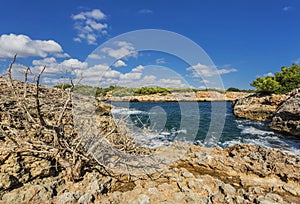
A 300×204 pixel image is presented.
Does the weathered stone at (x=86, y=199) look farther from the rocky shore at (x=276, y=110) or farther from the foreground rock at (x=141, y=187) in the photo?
the rocky shore at (x=276, y=110)

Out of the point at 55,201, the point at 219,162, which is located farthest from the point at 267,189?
the point at 55,201

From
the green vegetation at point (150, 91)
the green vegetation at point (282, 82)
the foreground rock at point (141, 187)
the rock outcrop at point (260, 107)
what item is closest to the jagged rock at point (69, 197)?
the foreground rock at point (141, 187)

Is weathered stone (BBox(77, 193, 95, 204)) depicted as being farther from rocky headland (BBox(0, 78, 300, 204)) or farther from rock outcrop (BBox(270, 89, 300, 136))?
rock outcrop (BBox(270, 89, 300, 136))

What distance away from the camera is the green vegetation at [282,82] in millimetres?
25264

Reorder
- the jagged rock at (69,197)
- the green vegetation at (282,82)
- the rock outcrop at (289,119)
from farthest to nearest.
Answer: the green vegetation at (282,82)
the rock outcrop at (289,119)
the jagged rock at (69,197)

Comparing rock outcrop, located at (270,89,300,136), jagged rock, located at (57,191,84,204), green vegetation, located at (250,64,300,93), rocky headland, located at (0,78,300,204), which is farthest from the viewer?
green vegetation, located at (250,64,300,93)

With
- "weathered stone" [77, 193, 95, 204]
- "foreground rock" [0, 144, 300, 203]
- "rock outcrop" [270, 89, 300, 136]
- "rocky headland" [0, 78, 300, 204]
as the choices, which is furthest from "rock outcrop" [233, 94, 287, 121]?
"weathered stone" [77, 193, 95, 204]

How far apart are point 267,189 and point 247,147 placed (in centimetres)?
241

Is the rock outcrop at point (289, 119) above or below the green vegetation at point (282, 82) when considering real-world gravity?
below

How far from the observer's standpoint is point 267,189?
11.7ft

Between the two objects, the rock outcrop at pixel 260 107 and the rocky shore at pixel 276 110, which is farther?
the rock outcrop at pixel 260 107

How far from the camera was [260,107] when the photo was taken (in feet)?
68.4

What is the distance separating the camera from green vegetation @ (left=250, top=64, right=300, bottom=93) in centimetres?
2526

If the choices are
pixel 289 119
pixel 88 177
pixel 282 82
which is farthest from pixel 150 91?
pixel 88 177
